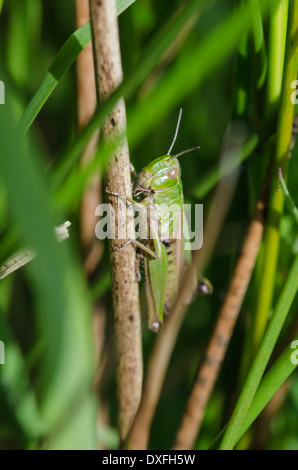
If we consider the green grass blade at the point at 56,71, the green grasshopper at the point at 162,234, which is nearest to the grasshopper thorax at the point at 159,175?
the green grasshopper at the point at 162,234

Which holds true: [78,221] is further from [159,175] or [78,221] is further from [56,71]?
[56,71]

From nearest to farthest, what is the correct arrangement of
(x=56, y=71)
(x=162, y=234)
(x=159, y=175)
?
(x=56, y=71), (x=159, y=175), (x=162, y=234)

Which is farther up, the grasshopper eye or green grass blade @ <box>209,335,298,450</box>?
the grasshopper eye

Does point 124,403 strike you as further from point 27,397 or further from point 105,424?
point 105,424

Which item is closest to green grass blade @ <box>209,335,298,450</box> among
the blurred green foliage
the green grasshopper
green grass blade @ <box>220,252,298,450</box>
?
green grass blade @ <box>220,252,298,450</box>

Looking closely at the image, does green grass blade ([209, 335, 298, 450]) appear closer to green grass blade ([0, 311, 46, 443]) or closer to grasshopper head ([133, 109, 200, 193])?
green grass blade ([0, 311, 46, 443])

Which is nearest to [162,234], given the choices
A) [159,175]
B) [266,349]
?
[159,175]

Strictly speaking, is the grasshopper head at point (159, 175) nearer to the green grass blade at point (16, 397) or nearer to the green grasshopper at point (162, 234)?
the green grasshopper at point (162, 234)
